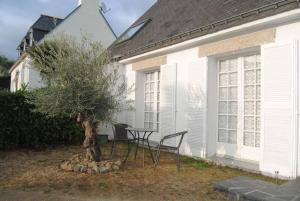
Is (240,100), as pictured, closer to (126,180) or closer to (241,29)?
(241,29)

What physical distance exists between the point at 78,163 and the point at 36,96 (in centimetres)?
169

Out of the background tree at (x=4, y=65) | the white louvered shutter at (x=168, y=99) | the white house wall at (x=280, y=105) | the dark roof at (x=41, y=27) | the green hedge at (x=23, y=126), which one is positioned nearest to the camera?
the white house wall at (x=280, y=105)

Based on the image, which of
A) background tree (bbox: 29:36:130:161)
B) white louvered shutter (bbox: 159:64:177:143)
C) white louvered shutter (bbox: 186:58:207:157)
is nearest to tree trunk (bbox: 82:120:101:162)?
background tree (bbox: 29:36:130:161)

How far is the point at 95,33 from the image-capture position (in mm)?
19641

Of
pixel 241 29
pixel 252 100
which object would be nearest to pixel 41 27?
pixel 241 29

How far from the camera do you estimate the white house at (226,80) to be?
5629mm

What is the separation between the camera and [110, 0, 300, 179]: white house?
5629 millimetres

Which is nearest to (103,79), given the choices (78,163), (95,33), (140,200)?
(78,163)

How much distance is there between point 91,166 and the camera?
613 centimetres

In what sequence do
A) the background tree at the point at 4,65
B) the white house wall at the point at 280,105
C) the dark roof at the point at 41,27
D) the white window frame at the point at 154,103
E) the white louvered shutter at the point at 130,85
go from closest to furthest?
the white house wall at the point at 280,105
the white window frame at the point at 154,103
the white louvered shutter at the point at 130,85
the dark roof at the point at 41,27
the background tree at the point at 4,65

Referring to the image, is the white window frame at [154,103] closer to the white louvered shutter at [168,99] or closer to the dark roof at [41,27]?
the white louvered shutter at [168,99]

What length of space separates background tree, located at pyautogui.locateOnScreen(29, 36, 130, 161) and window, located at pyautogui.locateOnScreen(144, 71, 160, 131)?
322 cm

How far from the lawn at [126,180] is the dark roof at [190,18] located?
319 cm

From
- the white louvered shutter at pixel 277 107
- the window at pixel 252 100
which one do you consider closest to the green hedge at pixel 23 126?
the window at pixel 252 100
